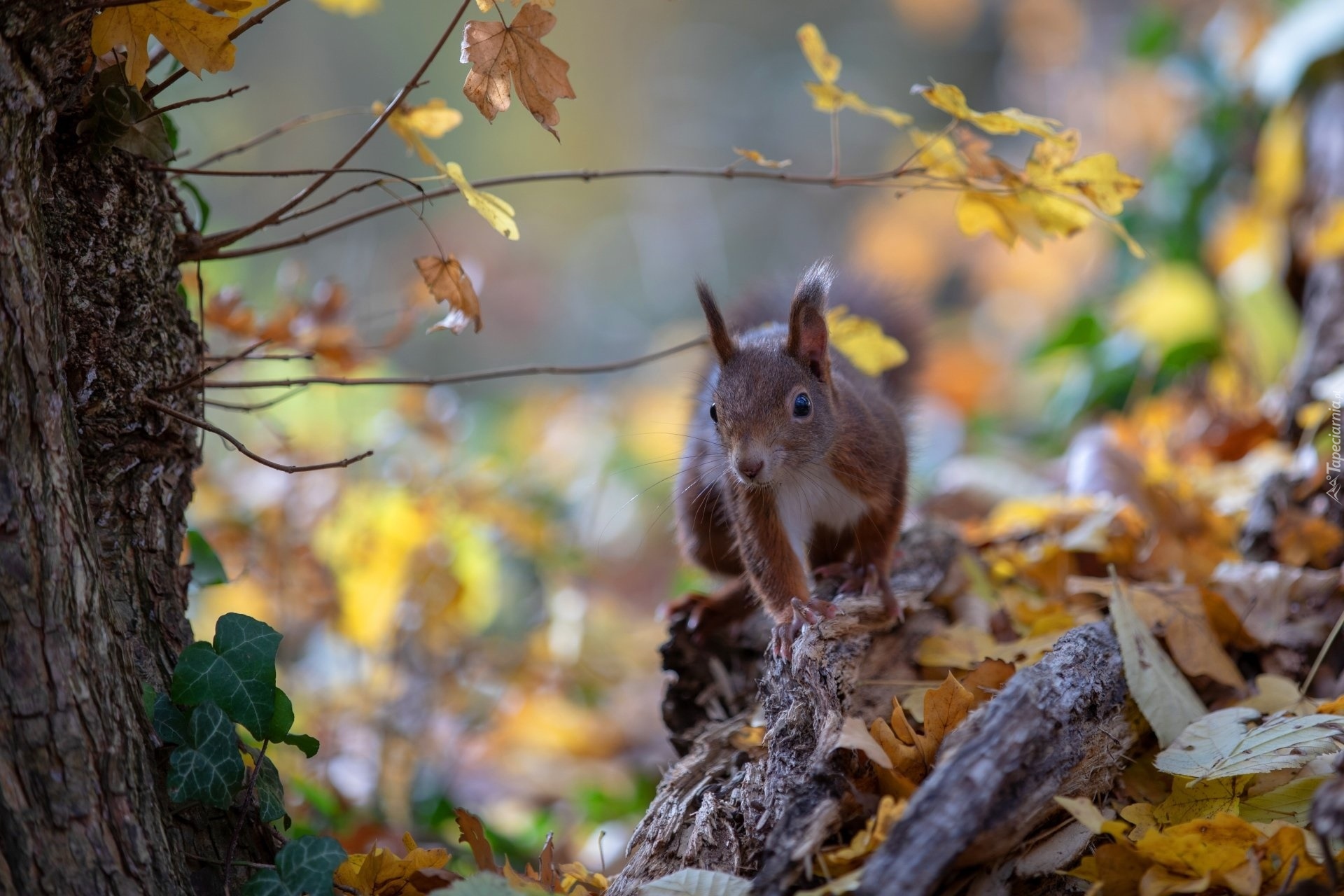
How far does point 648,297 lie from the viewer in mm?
8922

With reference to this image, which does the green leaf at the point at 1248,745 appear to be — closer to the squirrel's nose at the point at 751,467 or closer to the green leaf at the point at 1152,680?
the green leaf at the point at 1152,680

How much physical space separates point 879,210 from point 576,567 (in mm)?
6362

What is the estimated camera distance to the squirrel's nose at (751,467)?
1669mm

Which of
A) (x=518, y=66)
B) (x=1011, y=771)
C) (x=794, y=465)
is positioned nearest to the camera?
(x=1011, y=771)

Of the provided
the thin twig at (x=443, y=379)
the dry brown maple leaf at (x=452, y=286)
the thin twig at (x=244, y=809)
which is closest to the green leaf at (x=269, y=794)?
the thin twig at (x=244, y=809)

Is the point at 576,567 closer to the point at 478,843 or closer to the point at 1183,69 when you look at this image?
the point at 478,843

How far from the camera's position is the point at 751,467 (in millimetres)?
1668

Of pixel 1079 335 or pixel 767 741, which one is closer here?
pixel 767 741

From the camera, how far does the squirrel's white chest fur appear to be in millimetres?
1875

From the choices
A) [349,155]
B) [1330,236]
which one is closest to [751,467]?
[349,155]

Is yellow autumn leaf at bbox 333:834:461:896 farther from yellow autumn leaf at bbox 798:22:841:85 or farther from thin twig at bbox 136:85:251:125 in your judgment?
yellow autumn leaf at bbox 798:22:841:85

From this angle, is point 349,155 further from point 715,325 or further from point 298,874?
point 298,874

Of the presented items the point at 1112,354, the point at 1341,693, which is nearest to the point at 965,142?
the point at 1341,693

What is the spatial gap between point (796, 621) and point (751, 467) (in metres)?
0.25
